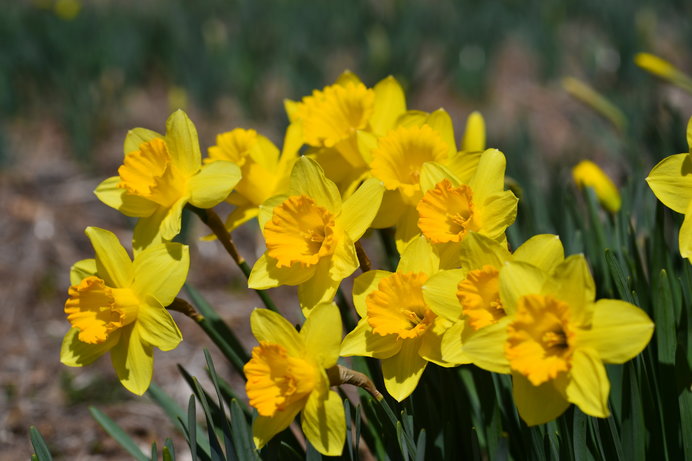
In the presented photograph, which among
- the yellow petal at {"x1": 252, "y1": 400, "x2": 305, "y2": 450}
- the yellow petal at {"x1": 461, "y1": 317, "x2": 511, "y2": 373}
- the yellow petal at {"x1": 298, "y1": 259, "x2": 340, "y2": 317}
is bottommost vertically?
the yellow petal at {"x1": 252, "y1": 400, "x2": 305, "y2": 450}

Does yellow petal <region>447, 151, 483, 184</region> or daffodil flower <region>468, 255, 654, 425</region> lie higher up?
yellow petal <region>447, 151, 483, 184</region>

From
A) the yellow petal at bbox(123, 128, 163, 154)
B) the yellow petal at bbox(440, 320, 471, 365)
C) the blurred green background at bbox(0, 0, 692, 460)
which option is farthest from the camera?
the blurred green background at bbox(0, 0, 692, 460)

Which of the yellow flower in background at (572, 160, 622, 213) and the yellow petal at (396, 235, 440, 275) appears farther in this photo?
the yellow flower in background at (572, 160, 622, 213)

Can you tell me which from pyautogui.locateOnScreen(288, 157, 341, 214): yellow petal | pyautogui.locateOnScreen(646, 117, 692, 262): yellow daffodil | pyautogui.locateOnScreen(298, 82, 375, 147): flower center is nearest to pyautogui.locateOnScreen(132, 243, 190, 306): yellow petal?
pyautogui.locateOnScreen(288, 157, 341, 214): yellow petal

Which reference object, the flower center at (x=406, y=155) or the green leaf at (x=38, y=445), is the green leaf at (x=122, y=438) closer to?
the green leaf at (x=38, y=445)

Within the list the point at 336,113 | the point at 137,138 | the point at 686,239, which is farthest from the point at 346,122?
the point at 686,239

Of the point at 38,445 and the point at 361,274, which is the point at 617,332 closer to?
the point at 361,274

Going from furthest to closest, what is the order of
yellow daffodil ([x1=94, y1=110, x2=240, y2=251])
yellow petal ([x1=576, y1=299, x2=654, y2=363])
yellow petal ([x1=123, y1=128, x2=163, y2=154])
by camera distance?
1. yellow petal ([x1=123, y1=128, x2=163, y2=154])
2. yellow daffodil ([x1=94, y1=110, x2=240, y2=251])
3. yellow petal ([x1=576, y1=299, x2=654, y2=363])

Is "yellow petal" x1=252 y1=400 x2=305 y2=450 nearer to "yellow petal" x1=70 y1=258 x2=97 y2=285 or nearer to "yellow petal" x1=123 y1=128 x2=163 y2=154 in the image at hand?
"yellow petal" x1=70 y1=258 x2=97 y2=285

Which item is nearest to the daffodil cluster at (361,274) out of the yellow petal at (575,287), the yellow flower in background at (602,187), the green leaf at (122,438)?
the yellow petal at (575,287)
